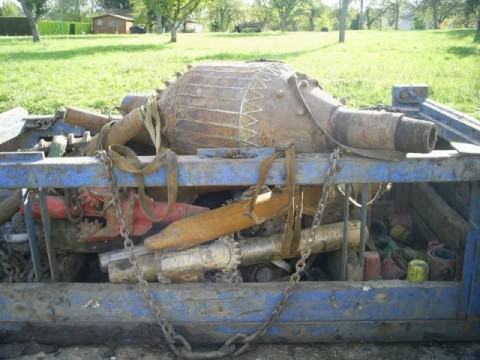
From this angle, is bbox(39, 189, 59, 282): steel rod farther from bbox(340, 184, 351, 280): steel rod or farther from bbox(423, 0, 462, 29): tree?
bbox(423, 0, 462, 29): tree

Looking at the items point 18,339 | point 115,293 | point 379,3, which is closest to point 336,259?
point 115,293

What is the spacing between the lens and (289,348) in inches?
118

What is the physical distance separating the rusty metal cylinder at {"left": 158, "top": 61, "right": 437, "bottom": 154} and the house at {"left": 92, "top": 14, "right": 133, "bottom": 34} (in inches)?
2543

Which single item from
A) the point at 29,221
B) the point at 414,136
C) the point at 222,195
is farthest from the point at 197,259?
the point at 414,136

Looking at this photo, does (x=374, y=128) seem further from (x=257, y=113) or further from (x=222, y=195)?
(x=222, y=195)

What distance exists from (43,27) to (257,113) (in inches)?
2372

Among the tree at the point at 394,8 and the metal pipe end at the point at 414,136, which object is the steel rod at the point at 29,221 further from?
the tree at the point at 394,8

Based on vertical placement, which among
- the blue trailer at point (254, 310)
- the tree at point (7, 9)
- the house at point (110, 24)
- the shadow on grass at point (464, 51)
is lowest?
the blue trailer at point (254, 310)

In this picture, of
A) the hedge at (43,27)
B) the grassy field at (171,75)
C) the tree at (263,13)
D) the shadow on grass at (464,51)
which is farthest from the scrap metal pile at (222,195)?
the tree at (263,13)

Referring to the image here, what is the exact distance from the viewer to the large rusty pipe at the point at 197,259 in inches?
118

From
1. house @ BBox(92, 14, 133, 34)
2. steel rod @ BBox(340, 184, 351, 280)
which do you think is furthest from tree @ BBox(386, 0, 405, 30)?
steel rod @ BBox(340, 184, 351, 280)

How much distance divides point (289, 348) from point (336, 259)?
2.07ft

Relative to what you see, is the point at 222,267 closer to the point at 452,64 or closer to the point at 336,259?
the point at 336,259

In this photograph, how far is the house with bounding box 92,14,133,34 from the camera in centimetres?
6444
